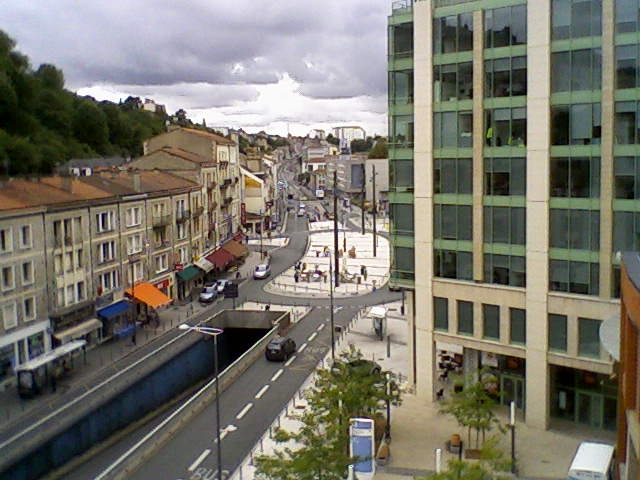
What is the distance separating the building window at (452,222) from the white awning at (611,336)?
8153 millimetres

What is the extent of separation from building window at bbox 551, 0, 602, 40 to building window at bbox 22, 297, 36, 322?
29.5 m

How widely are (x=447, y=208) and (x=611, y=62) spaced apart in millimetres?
9080

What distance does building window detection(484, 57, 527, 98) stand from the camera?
32219 mm

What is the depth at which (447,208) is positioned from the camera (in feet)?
115

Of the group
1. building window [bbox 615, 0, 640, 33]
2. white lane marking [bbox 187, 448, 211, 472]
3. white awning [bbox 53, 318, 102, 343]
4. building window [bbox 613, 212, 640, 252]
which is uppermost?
building window [bbox 615, 0, 640, 33]

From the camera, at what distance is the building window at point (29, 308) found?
139 ft

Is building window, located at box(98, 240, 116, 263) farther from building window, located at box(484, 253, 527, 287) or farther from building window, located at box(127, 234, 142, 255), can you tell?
building window, located at box(484, 253, 527, 287)

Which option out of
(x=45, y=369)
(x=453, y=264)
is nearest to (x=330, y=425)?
(x=453, y=264)

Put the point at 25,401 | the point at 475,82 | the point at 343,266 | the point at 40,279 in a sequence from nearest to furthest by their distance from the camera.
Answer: the point at 475,82, the point at 25,401, the point at 40,279, the point at 343,266

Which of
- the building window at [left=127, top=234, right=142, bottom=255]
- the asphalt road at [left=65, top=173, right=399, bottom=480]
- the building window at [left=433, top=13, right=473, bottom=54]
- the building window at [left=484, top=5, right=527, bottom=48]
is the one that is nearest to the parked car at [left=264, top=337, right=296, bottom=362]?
the asphalt road at [left=65, top=173, right=399, bottom=480]

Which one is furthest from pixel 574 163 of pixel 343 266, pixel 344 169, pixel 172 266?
pixel 344 169

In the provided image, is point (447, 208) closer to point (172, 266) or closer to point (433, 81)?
point (433, 81)

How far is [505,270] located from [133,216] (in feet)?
98.2

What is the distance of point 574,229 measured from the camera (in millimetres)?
31547
